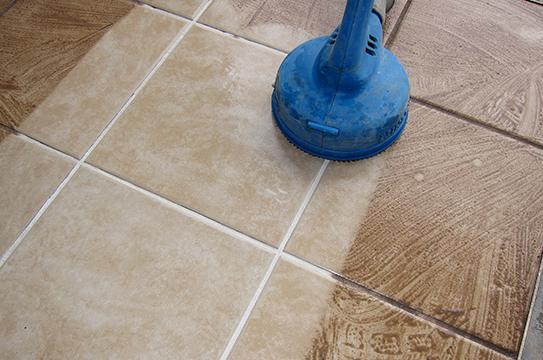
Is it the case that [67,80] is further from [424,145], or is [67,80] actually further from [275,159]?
[424,145]

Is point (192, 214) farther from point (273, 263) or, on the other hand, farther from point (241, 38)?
point (241, 38)

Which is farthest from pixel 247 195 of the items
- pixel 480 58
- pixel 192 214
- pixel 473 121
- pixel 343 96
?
pixel 480 58

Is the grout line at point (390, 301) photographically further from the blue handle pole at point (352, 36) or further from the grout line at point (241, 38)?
the grout line at point (241, 38)

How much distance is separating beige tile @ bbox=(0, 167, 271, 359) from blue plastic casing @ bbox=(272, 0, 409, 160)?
0.76 ft

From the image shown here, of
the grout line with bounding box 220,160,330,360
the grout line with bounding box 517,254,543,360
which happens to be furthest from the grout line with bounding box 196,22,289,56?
the grout line with bounding box 517,254,543,360

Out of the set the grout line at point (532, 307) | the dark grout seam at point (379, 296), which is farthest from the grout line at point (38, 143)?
the grout line at point (532, 307)

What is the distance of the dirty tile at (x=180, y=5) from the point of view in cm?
111

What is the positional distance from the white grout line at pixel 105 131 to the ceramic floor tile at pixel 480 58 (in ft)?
1.45

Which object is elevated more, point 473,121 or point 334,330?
point 473,121

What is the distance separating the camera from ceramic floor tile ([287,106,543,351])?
0.79 metres

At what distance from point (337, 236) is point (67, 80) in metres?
0.62

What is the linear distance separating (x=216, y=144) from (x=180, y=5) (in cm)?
38

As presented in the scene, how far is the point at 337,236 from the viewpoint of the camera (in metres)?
0.84

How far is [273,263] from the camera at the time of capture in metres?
0.82
